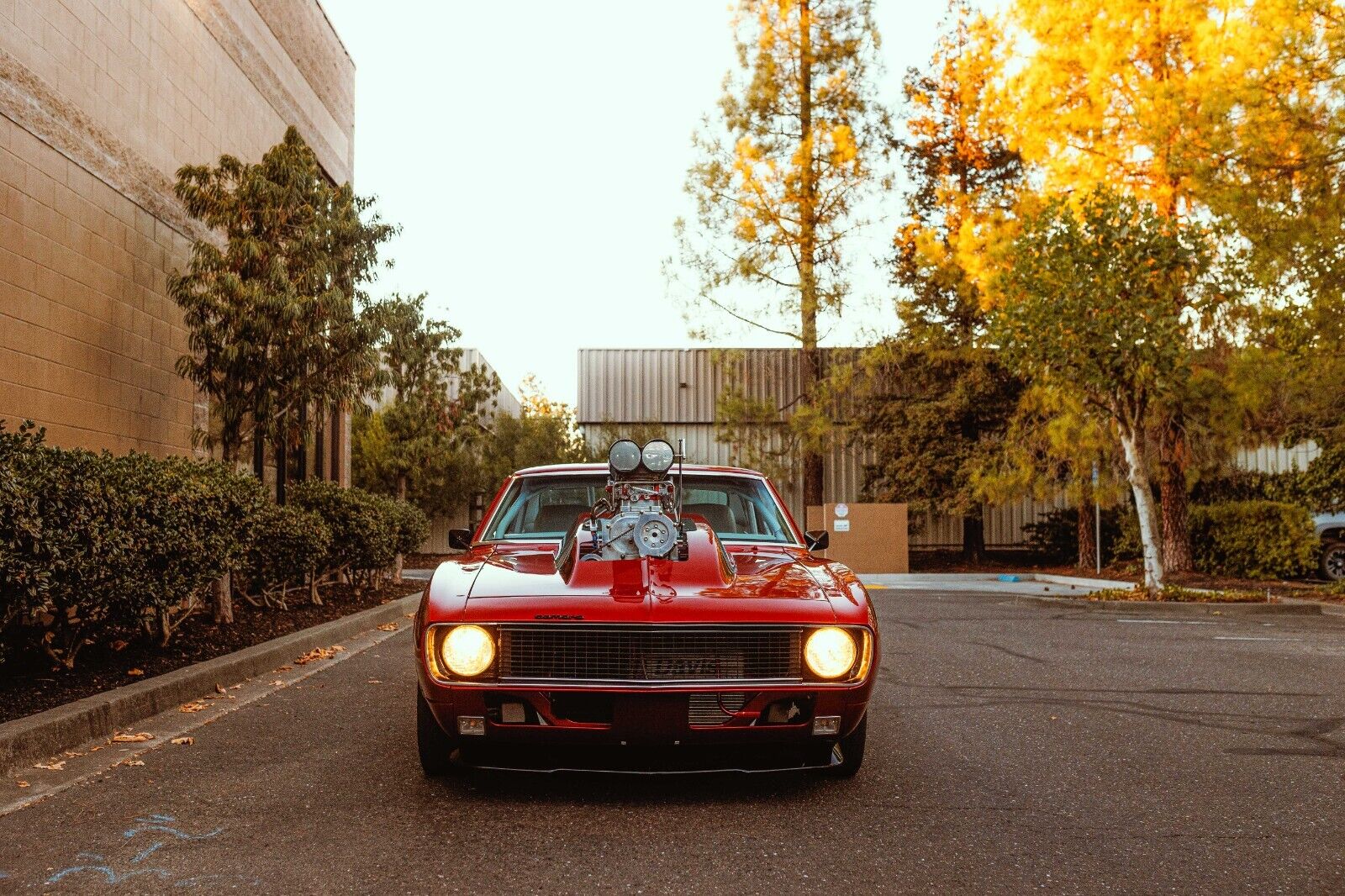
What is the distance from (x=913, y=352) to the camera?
28.4 m

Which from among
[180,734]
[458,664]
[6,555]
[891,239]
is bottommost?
[180,734]

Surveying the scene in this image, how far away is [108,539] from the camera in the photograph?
6730 mm

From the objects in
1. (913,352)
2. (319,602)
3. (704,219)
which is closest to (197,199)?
(319,602)

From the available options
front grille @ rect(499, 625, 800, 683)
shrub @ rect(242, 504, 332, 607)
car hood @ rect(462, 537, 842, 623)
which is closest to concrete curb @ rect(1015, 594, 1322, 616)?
shrub @ rect(242, 504, 332, 607)

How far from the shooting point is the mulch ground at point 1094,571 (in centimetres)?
1694

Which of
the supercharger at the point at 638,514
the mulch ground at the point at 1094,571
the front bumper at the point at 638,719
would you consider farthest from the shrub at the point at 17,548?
the mulch ground at the point at 1094,571

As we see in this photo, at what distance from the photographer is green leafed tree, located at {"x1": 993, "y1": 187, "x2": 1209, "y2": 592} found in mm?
15078

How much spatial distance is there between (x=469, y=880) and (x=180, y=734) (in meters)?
→ 3.17

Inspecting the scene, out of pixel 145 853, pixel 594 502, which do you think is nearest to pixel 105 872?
pixel 145 853

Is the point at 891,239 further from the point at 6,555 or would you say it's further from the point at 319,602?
the point at 6,555

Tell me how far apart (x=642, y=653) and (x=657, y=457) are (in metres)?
1.34

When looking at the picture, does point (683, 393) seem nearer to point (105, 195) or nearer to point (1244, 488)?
point (1244, 488)

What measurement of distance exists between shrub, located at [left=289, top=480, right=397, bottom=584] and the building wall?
154 centimetres

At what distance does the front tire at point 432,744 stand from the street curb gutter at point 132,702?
1.87 meters
